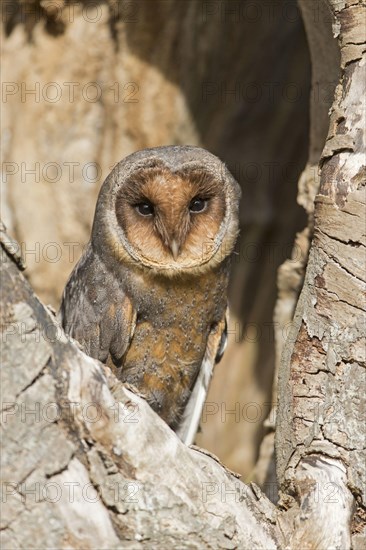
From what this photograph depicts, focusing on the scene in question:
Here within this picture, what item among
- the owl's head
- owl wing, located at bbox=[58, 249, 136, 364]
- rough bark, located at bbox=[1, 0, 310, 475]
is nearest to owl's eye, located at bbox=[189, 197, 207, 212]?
the owl's head

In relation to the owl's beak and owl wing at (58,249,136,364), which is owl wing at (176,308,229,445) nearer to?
owl wing at (58,249,136,364)

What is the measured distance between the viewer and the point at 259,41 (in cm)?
478

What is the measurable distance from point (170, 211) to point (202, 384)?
1.02 meters

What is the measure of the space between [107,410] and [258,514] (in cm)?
61

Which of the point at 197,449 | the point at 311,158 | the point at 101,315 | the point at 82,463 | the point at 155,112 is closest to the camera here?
the point at 82,463

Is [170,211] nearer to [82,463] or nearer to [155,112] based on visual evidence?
[82,463]

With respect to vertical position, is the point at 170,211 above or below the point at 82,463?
above

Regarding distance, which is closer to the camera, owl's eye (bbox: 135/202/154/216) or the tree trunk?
the tree trunk

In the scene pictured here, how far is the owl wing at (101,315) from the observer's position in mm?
3357

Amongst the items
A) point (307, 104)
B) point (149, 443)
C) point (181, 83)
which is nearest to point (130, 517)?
point (149, 443)

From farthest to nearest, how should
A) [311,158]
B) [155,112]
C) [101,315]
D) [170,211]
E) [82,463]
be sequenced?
1. [155,112]
2. [311,158]
3. [101,315]
4. [170,211]
5. [82,463]

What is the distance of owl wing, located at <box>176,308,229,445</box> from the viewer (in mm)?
3736

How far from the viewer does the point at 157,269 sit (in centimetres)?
329

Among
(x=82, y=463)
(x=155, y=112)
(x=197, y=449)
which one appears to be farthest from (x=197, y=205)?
(x=155, y=112)
